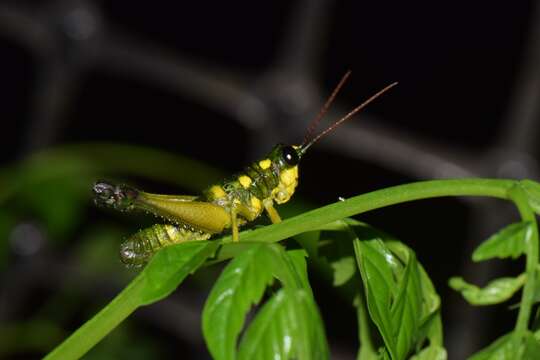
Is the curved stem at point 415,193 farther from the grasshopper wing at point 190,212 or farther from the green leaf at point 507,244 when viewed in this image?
the grasshopper wing at point 190,212

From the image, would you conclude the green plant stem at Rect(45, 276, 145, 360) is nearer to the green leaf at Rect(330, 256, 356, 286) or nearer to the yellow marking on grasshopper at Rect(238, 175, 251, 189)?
the green leaf at Rect(330, 256, 356, 286)

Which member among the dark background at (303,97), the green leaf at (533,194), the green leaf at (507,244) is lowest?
the dark background at (303,97)

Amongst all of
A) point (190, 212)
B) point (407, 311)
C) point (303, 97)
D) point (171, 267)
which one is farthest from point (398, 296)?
point (303, 97)

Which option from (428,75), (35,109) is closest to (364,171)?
(428,75)

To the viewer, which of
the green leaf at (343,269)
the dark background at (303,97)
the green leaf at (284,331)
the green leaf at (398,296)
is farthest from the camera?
the dark background at (303,97)

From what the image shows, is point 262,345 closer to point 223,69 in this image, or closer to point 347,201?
point 347,201

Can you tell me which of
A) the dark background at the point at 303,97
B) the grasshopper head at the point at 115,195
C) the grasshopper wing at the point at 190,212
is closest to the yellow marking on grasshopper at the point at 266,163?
the grasshopper wing at the point at 190,212

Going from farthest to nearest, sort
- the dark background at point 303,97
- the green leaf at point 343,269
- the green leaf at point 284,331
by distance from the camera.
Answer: the dark background at point 303,97
the green leaf at point 343,269
the green leaf at point 284,331
